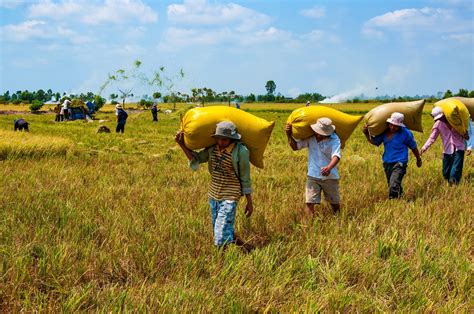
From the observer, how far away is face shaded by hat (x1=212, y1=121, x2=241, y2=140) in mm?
3459

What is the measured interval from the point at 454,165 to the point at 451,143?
1.03ft

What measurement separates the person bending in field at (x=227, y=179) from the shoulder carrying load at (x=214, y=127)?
0.12 metres

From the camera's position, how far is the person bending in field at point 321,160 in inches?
170

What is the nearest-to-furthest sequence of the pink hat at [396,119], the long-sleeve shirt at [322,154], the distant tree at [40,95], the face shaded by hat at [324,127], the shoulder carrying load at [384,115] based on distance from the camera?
the face shaded by hat at [324,127], the long-sleeve shirt at [322,154], the pink hat at [396,119], the shoulder carrying load at [384,115], the distant tree at [40,95]

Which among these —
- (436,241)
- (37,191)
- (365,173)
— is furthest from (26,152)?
(436,241)

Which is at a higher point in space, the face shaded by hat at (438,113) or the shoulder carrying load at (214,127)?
the face shaded by hat at (438,113)

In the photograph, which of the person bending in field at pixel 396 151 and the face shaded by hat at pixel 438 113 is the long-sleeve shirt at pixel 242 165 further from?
the face shaded by hat at pixel 438 113

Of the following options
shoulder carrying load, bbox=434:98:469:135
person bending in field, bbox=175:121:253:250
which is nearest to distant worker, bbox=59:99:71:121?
shoulder carrying load, bbox=434:98:469:135

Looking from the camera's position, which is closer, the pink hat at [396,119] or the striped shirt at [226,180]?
the striped shirt at [226,180]

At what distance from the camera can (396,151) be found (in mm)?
5367

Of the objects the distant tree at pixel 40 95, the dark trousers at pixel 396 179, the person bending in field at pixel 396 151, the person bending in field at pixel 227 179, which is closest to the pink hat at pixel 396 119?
the person bending in field at pixel 396 151

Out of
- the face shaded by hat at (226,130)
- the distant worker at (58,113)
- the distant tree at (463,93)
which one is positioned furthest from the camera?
the distant tree at (463,93)

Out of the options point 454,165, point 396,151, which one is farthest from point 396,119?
point 454,165

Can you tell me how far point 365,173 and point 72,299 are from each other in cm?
567
